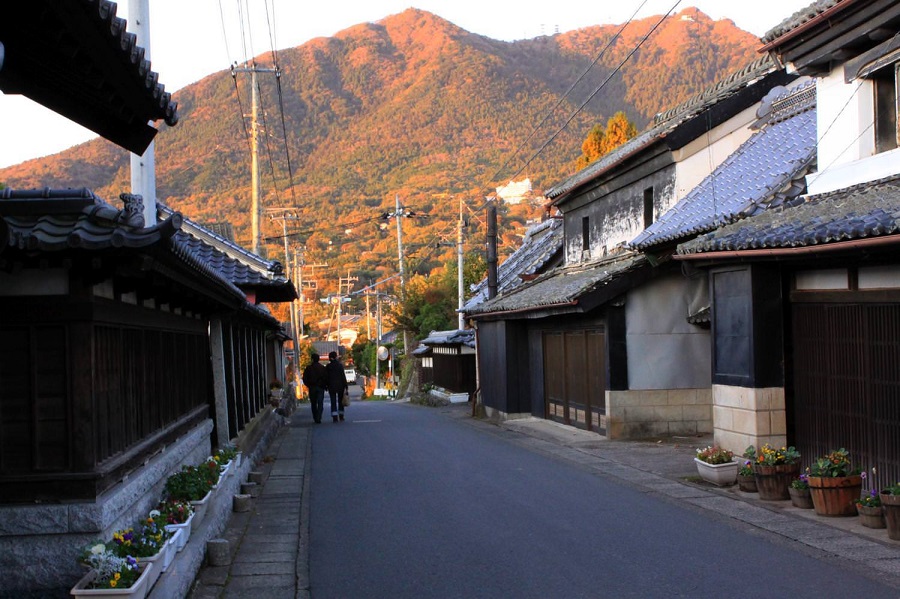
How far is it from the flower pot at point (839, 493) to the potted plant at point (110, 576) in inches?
282

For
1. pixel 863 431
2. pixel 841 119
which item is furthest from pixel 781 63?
pixel 863 431

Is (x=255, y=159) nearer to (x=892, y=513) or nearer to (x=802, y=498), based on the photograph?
(x=802, y=498)

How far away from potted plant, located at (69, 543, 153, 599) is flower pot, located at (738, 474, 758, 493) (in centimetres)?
796

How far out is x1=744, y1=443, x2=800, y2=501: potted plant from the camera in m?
10.8

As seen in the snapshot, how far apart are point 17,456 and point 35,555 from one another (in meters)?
0.73

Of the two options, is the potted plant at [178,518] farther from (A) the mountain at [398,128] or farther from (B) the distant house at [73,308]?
(A) the mountain at [398,128]

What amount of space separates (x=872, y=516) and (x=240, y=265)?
15991 mm

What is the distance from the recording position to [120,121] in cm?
758

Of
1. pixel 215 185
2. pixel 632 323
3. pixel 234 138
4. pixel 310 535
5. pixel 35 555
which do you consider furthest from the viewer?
pixel 234 138

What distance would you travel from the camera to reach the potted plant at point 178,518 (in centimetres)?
732

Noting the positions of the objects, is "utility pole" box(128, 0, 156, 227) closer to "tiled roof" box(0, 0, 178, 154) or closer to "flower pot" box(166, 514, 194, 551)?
"tiled roof" box(0, 0, 178, 154)

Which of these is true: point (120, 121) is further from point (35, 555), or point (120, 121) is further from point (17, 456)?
point (35, 555)

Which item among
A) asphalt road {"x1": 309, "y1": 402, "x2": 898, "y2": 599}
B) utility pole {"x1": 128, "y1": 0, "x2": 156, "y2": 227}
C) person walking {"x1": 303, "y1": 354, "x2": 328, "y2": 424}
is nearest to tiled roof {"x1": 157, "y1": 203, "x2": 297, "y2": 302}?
person walking {"x1": 303, "y1": 354, "x2": 328, "y2": 424}

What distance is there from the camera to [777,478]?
10.7 meters
